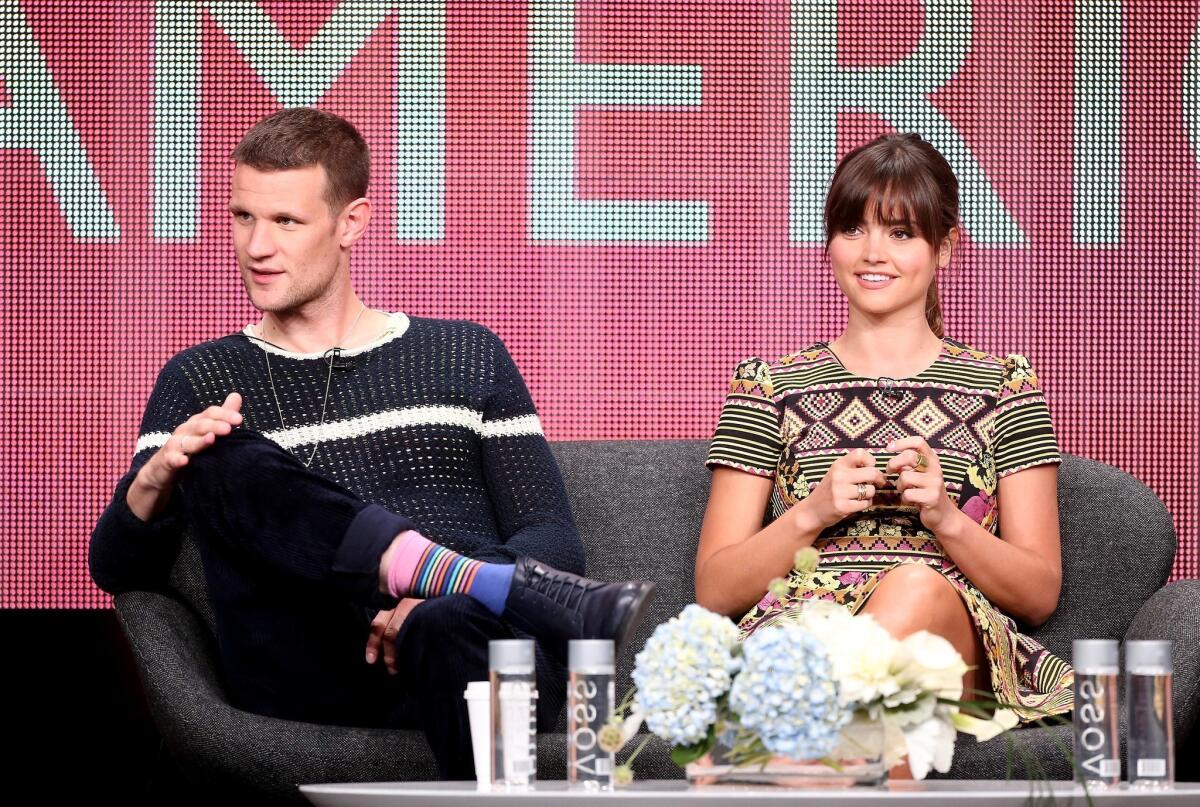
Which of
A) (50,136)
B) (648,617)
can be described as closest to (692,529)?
(648,617)

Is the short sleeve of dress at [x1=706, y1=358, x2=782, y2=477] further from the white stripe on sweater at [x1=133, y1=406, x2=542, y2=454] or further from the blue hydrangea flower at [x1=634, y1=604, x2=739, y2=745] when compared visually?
the blue hydrangea flower at [x1=634, y1=604, x2=739, y2=745]

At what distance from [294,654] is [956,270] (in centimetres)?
→ 186

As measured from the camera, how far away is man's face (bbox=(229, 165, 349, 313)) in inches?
104

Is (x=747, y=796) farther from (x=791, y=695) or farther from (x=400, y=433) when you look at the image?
(x=400, y=433)

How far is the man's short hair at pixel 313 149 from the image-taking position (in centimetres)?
266

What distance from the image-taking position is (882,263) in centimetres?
261

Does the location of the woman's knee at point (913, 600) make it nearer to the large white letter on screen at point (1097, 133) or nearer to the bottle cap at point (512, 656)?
the bottle cap at point (512, 656)

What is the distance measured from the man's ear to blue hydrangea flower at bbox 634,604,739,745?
1442 mm

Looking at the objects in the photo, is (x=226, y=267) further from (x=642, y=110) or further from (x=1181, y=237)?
(x=1181, y=237)

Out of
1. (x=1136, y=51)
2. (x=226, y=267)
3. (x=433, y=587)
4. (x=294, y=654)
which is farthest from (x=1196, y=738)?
(x=226, y=267)

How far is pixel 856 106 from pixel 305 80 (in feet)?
4.20

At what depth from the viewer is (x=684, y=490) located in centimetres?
285

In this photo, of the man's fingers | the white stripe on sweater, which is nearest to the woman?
the white stripe on sweater

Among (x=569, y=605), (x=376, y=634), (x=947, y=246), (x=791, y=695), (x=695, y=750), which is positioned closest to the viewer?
(x=791, y=695)
